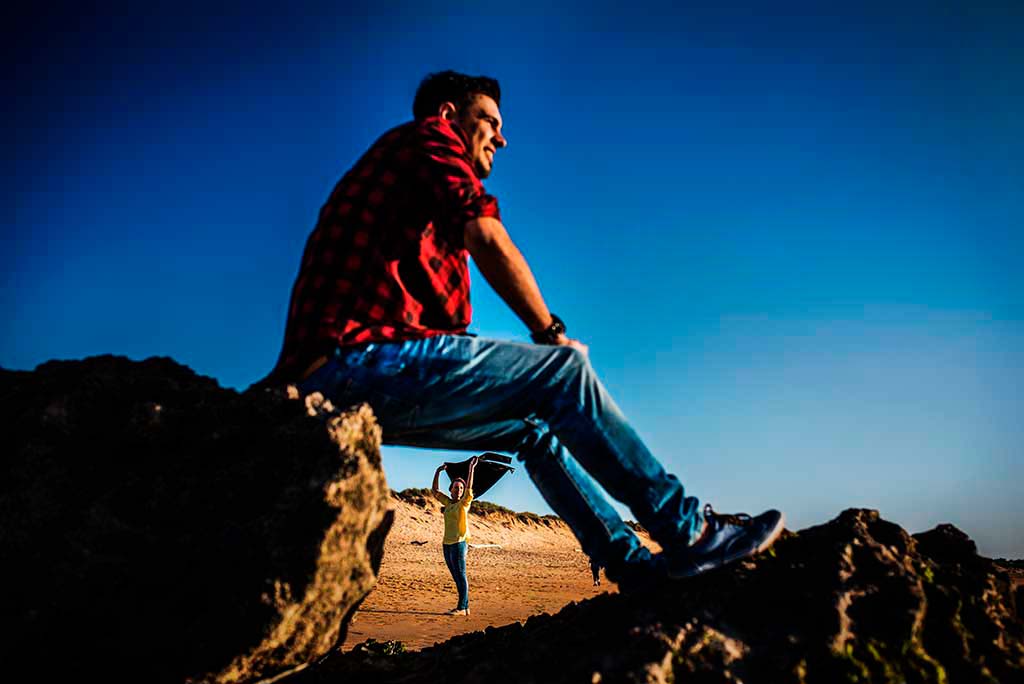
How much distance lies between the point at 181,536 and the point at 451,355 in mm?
1188

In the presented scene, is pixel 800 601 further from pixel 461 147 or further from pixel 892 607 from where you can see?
pixel 461 147

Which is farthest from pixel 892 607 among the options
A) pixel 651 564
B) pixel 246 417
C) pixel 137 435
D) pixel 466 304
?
pixel 137 435

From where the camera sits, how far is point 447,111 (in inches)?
117

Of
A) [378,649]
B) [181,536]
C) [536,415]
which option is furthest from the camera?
[378,649]

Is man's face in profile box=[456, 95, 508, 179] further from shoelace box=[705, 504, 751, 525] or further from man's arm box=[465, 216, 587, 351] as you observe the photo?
shoelace box=[705, 504, 751, 525]

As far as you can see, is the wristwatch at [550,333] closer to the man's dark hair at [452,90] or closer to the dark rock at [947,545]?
the man's dark hair at [452,90]

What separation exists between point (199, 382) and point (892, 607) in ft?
10.4

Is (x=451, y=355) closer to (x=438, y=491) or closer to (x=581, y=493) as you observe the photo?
(x=581, y=493)

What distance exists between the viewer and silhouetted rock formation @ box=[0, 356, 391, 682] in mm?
2133

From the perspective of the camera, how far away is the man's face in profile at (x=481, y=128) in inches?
117

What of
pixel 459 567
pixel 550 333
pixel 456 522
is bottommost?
pixel 459 567

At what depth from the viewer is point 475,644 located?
3.53 metres

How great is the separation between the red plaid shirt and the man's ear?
36 cm

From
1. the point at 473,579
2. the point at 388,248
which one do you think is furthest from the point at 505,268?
the point at 473,579
